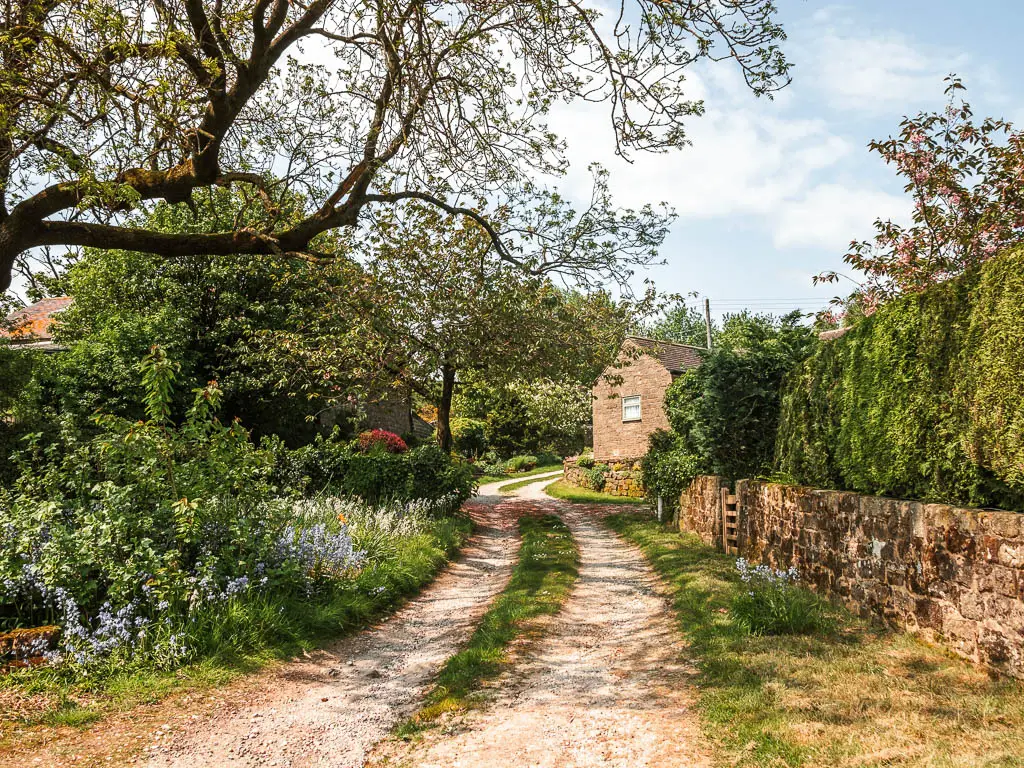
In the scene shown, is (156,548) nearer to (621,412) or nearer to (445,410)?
(445,410)

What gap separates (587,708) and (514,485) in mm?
28307

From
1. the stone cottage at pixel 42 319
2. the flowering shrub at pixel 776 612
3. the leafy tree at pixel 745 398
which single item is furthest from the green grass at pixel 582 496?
the stone cottage at pixel 42 319

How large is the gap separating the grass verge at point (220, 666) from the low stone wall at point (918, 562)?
5.44 metres

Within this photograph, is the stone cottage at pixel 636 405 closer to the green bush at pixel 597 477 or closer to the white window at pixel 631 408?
the white window at pixel 631 408

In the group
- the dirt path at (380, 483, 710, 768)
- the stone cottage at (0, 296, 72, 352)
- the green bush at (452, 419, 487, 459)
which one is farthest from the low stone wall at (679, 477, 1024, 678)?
the green bush at (452, 419, 487, 459)

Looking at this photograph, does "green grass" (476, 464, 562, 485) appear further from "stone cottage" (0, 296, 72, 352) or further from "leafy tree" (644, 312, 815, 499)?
"leafy tree" (644, 312, 815, 499)

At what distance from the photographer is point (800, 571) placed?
28.6 ft

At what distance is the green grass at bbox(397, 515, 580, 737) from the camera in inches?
212

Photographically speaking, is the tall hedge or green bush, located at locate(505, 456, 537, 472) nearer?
the tall hedge

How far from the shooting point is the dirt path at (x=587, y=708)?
14.1 feet

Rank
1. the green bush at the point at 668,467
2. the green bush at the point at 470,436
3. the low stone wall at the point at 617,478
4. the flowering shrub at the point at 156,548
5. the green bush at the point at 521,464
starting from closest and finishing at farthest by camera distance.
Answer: the flowering shrub at the point at 156,548
the green bush at the point at 668,467
the low stone wall at the point at 617,478
the green bush at the point at 521,464
the green bush at the point at 470,436

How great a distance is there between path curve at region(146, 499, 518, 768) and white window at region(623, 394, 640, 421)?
2180 centimetres

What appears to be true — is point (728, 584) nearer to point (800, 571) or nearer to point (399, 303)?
point (800, 571)

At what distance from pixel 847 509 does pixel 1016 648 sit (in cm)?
262
